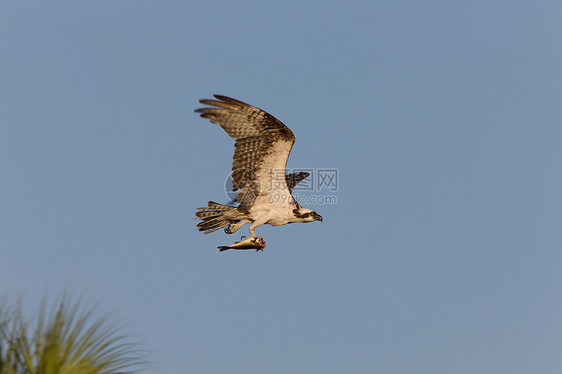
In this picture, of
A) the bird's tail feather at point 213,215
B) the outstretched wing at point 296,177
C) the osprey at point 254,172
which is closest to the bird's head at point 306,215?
the osprey at point 254,172

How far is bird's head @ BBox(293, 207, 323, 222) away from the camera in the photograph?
13.2m

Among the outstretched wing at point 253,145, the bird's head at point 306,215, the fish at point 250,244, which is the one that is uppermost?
the outstretched wing at point 253,145

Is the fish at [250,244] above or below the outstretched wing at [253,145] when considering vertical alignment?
below

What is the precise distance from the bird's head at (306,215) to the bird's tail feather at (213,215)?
133 centimetres

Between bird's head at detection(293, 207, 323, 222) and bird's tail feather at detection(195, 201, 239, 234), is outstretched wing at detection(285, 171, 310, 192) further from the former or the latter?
bird's tail feather at detection(195, 201, 239, 234)

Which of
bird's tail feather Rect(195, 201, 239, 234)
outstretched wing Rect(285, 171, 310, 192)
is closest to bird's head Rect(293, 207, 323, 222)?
bird's tail feather Rect(195, 201, 239, 234)

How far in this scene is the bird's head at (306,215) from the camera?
1323cm

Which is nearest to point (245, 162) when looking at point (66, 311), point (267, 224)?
point (267, 224)

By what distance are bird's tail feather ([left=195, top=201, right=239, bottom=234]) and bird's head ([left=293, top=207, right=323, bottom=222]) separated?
1.33m

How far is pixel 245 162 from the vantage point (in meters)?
12.6

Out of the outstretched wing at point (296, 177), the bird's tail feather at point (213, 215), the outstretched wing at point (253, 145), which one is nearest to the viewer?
the outstretched wing at point (253, 145)

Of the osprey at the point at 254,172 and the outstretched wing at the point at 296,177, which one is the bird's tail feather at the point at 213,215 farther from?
the outstretched wing at the point at 296,177

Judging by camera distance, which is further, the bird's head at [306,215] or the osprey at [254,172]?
the bird's head at [306,215]

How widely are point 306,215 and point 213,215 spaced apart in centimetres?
197
